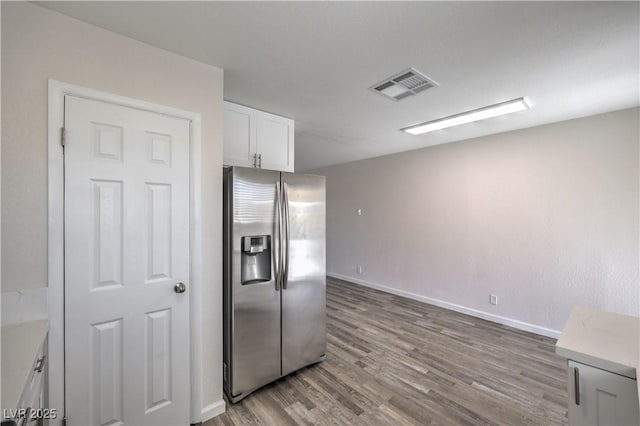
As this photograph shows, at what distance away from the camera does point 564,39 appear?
5.29ft

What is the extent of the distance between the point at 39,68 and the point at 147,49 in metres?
0.54

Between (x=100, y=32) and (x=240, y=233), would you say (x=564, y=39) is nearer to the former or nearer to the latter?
(x=240, y=233)

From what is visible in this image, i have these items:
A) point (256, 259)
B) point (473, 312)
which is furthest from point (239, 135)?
point (473, 312)

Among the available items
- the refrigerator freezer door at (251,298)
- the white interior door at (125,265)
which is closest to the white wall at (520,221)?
the refrigerator freezer door at (251,298)

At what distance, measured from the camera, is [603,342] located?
46.1 inches

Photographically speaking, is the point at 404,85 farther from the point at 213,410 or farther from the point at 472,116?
the point at 213,410

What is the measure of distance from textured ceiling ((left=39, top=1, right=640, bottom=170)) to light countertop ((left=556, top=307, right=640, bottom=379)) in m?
1.60

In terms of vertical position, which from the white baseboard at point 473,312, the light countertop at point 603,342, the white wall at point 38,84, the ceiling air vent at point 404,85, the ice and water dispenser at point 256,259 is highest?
the ceiling air vent at point 404,85

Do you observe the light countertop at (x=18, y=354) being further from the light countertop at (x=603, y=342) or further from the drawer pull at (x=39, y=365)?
the light countertop at (x=603, y=342)

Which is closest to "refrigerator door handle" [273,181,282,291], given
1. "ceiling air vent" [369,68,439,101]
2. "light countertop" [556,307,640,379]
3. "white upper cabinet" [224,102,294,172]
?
"white upper cabinet" [224,102,294,172]

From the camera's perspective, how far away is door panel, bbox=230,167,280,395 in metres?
2.00

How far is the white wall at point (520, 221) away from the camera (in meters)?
2.79

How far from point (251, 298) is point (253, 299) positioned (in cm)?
2

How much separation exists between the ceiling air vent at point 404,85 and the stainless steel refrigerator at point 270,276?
37.4 inches
